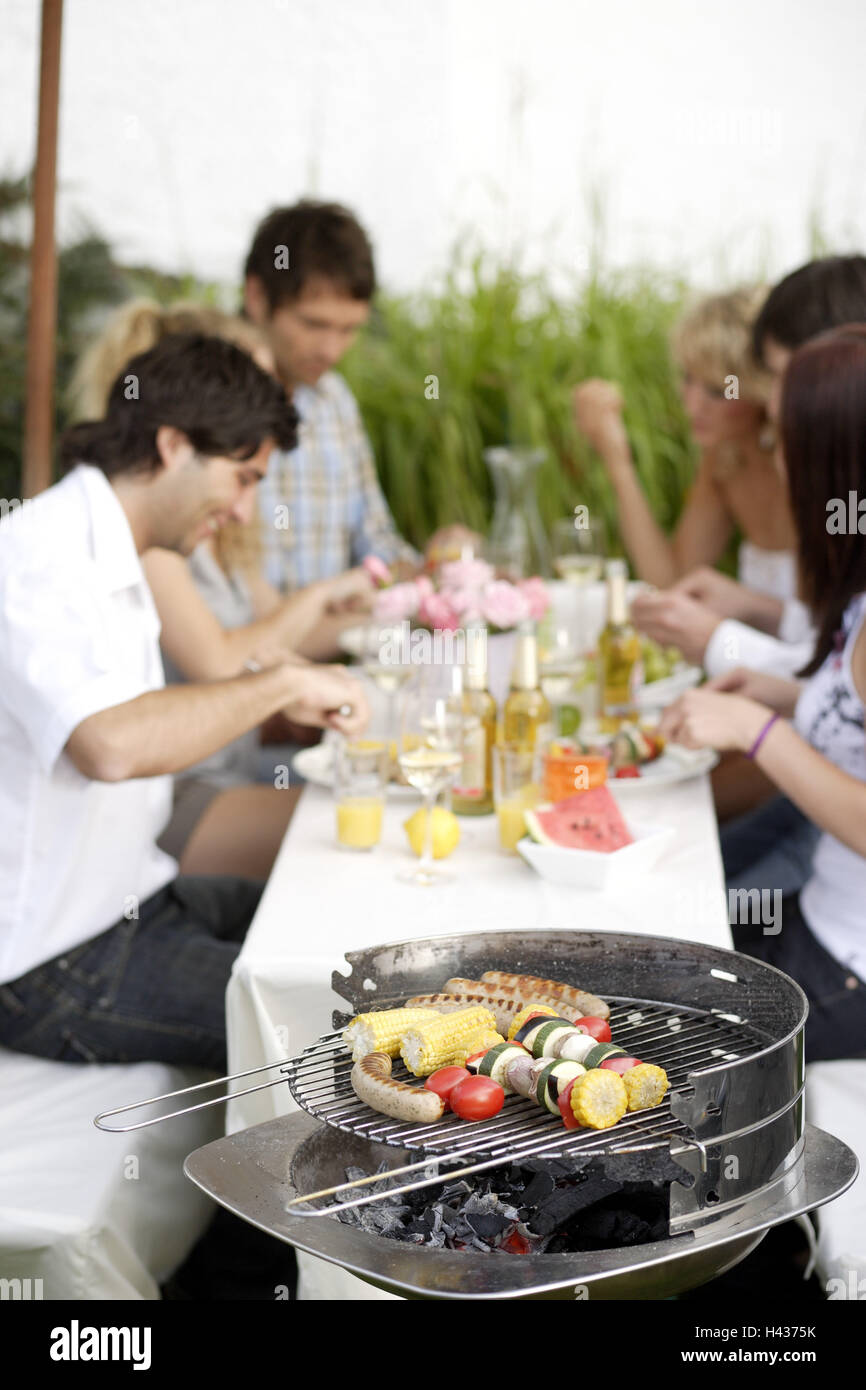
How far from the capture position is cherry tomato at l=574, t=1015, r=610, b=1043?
1379 millimetres

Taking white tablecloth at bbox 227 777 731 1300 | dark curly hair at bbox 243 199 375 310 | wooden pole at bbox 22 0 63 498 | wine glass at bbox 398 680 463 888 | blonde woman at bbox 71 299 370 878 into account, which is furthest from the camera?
wooden pole at bbox 22 0 63 498

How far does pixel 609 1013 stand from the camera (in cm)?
148

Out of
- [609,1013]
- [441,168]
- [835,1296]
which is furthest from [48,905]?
[441,168]

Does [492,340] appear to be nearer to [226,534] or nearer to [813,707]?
[226,534]

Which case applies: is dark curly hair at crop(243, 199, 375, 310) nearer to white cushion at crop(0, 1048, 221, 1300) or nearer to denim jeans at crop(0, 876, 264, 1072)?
denim jeans at crop(0, 876, 264, 1072)

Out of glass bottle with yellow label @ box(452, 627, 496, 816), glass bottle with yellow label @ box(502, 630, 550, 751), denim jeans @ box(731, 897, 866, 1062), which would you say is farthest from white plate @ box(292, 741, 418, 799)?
denim jeans @ box(731, 897, 866, 1062)

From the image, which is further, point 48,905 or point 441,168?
point 441,168

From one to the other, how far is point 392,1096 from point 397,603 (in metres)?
1.37

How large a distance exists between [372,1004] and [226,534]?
6.71ft

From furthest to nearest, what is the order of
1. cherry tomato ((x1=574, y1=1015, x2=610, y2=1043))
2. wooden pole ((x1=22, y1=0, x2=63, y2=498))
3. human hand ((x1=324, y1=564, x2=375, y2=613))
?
wooden pole ((x1=22, y1=0, x2=63, y2=498)), human hand ((x1=324, y1=564, x2=375, y2=613)), cherry tomato ((x1=574, y1=1015, x2=610, y2=1043))

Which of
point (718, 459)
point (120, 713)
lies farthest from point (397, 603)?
point (718, 459)

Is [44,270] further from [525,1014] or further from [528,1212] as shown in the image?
[528,1212]

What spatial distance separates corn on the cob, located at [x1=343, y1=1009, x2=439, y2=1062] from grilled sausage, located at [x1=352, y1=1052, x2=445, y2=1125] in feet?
0.14

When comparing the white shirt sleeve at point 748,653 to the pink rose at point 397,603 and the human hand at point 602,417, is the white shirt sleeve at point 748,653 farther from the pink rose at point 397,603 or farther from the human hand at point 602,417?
the human hand at point 602,417
